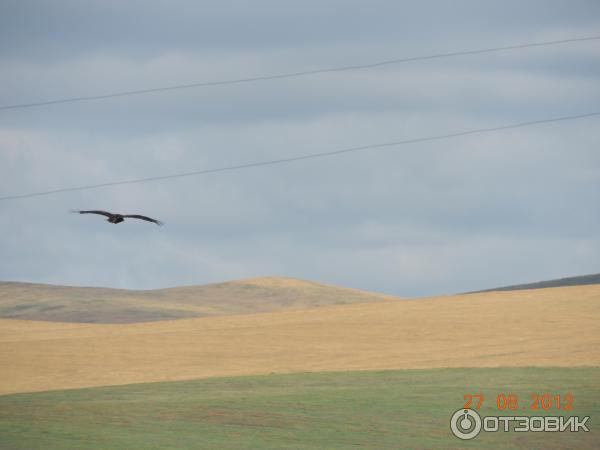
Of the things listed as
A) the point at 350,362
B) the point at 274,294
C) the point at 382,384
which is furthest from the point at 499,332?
the point at 274,294

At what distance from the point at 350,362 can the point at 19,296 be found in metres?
71.1

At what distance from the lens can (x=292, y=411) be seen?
3225cm

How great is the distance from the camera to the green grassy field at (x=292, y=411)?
2822 centimetres

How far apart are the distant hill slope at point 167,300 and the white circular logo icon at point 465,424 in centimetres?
6673

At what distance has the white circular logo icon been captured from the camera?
29.2 meters

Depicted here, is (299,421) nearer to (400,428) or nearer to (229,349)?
(400,428)

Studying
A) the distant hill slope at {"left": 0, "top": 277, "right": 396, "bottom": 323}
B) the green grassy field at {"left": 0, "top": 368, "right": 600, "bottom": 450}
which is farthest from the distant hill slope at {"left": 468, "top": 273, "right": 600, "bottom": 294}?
the green grassy field at {"left": 0, "top": 368, "right": 600, "bottom": 450}

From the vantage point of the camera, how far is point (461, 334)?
160 feet

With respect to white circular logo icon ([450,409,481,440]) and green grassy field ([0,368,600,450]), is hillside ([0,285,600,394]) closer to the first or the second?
green grassy field ([0,368,600,450])
